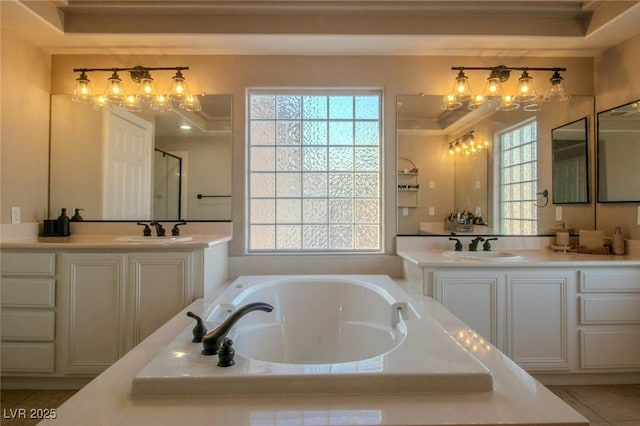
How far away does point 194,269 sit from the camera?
6.52ft

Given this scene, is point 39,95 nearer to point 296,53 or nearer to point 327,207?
point 296,53

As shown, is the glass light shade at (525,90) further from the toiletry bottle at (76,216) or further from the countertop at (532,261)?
the toiletry bottle at (76,216)

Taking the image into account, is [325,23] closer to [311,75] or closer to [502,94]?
[311,75]

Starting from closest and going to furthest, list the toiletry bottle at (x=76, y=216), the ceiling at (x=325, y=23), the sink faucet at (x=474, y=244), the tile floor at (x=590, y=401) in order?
the tile floor at (x=590, y=401), the ceiling at (x=325, y=23), the sink faucet at (x=474, y=244), the toiletry bottle at (x=76, y=216)

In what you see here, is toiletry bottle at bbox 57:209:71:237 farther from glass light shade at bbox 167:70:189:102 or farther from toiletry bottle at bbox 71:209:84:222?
glass light shade at bbox 167:70:189:102

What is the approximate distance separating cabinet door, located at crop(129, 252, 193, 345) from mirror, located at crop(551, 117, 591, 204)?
280cm

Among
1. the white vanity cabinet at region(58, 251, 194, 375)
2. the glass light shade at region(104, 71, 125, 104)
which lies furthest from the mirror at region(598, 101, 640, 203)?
the glass light shade at region(104, 71, 125, 104)

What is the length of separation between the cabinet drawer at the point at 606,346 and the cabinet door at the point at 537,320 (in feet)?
0.43

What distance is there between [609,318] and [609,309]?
2.2 inches

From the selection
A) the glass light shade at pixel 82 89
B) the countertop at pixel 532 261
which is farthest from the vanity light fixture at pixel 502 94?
the glass light shade at pixel 82 89

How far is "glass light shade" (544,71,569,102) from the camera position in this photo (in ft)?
7.93

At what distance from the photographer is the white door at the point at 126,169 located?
2.50m

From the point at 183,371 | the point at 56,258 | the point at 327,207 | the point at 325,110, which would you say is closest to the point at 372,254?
the point at 327,207

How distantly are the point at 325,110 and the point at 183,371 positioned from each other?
2138 millimetres
